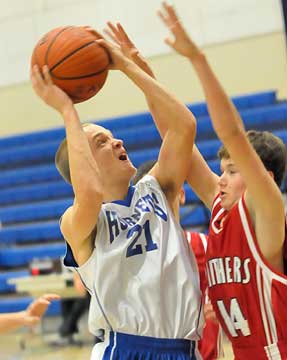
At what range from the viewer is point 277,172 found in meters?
2.39

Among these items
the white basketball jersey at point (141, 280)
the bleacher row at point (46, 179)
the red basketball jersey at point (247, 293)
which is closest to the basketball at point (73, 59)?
the white basketball jersey at point (141, 280)

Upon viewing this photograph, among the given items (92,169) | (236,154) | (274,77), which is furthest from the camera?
(274,77)

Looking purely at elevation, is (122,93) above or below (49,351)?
above

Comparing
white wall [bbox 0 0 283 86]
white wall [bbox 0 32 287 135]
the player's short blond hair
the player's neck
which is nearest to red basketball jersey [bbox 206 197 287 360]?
the player's neck

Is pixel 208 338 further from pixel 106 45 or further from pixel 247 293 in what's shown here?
pixel 106 45

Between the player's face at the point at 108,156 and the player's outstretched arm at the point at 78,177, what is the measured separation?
0.21 meters

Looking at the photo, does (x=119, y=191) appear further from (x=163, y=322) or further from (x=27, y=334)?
(x=27, y=334)

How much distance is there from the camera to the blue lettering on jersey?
236cm

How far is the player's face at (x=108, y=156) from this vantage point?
99.1 inches

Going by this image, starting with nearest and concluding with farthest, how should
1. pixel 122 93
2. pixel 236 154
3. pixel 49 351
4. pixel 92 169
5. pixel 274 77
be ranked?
pixel 236 154 < pixel 92 169 < pixel 49 351 < pixel 274 77 < pixel 122 93

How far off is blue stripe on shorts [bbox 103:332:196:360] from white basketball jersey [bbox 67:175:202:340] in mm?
24

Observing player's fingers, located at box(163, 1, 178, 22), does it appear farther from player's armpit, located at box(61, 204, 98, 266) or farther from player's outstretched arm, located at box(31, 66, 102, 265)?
player's armpit, located at box(61, 204, 98, 266)

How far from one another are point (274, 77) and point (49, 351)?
5.11m

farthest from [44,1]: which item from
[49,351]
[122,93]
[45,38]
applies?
[45,38]
